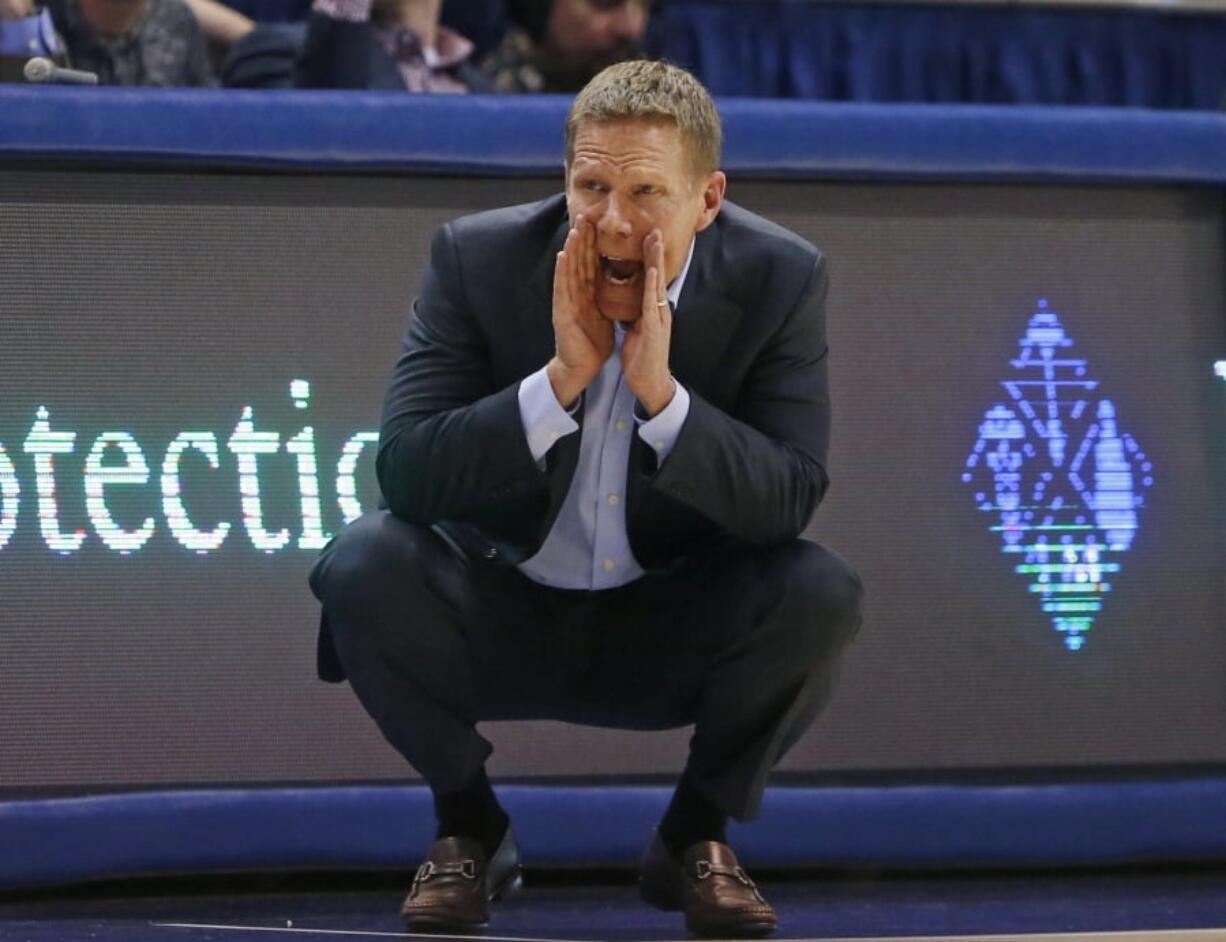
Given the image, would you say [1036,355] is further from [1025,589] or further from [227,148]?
[227,148]

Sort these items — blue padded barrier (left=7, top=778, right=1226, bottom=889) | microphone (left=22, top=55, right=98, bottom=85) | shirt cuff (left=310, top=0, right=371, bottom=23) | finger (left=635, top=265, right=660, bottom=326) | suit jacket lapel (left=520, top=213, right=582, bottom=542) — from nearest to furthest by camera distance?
finger (left=635, top=265, right=660, bottom=326)
suit jacket lapel (left=520, top=213, right=582, bottom=542)
blue padded barrier (left=7, top=778, right=1226, bottom=889)
microphone (left=22, top=55, right=98, bottom=85)
shirt cuff (left=310, top=0, right=371, bottom=23)

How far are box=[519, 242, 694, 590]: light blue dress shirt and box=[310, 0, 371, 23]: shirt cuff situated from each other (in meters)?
1.45

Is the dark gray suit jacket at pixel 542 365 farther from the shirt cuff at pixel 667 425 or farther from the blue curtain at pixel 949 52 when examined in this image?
the blue curtain at pixel 949 52

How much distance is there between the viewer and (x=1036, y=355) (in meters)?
2.56

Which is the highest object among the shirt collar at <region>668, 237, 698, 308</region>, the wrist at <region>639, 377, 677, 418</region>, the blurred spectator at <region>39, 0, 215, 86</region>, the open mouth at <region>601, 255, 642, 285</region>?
the blurred spectator at <region>39, 0, 215, 86</region>

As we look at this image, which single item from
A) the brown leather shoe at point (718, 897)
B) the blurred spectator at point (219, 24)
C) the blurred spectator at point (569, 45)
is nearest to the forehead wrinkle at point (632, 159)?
the brown leather shoe at point (718, 897)

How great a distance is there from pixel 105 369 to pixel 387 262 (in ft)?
1.24

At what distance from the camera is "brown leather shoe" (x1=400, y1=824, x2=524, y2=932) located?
1.99m

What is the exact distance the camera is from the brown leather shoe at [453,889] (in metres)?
1.99

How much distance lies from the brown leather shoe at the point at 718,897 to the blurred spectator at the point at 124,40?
1936mm

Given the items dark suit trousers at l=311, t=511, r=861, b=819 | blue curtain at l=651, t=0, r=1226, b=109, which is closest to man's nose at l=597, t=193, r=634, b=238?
dark suit trousers at l=311, t=511, r=861, b=819

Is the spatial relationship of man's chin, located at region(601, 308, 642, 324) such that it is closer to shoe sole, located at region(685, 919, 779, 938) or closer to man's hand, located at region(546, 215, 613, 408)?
man's hand, located at region(546, 215, 613, 408)

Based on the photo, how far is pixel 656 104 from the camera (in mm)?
1941

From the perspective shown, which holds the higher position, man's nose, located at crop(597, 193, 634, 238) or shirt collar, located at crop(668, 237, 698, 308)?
man's nose, located at crop(597, 193, 634, 238)
